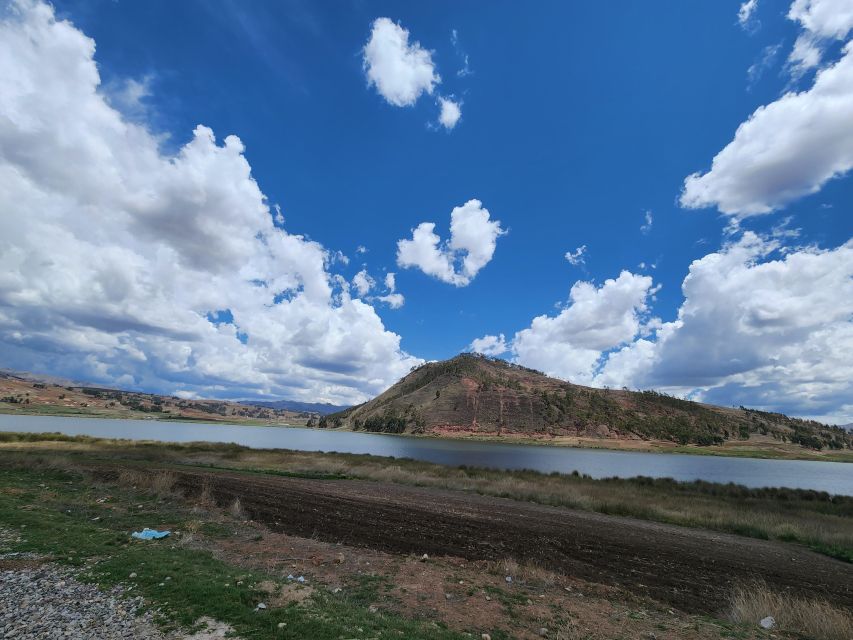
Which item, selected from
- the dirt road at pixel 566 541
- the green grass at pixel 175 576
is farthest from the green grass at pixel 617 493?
the green grass at pixel 175 576

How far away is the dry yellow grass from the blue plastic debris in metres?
16.4

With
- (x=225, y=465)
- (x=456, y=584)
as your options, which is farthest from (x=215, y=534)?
(x=225, y=465)

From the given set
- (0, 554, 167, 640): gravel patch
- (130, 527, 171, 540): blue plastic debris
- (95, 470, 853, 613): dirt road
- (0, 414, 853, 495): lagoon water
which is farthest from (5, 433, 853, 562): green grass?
(0, 554, 167, 640): gravel patch

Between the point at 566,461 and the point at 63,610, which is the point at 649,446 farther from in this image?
the point at 63,610

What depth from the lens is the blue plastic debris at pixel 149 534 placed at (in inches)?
515

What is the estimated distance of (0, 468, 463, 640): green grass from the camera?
7660 mm

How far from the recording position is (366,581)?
11047mm

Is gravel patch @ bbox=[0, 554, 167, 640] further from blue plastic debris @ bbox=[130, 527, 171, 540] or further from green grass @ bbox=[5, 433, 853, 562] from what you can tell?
green grass @ bbox=[5, 433, 853, 562]

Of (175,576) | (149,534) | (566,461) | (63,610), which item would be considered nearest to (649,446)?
(566,461)

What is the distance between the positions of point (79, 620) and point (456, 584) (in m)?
8.23

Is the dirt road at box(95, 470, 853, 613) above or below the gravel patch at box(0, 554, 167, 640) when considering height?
below

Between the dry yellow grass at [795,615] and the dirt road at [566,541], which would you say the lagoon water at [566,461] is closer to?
the dirt road at [566,541]

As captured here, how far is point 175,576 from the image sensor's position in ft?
31.0

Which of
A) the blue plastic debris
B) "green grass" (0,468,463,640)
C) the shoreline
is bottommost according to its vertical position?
the blue plastic debris
